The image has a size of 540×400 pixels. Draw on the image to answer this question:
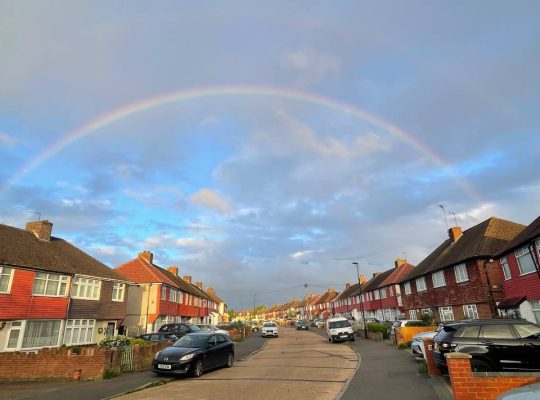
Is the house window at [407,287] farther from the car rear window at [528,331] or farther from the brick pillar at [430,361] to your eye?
the car rear window at [528,331]

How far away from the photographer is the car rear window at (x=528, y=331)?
1016 centimetres

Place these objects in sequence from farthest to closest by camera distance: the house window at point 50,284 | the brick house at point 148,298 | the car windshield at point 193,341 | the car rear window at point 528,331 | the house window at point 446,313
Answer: the brick house at point 148,298
the house window at point 446,313
the house window at point 50,284
the car windshield at point 193,341
the car rear window at point 528,331

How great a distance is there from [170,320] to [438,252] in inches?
1180

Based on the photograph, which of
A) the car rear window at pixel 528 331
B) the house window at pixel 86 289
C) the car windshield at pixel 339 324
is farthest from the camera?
the car windshield at pixel 339 324

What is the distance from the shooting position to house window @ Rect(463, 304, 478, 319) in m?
27.4

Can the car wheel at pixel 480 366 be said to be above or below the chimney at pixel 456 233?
below

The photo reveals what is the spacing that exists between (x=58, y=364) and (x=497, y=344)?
598 inches

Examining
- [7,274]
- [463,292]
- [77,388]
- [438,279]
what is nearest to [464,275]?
[463,292]

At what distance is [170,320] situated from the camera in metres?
43.1

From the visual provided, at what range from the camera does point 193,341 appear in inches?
606

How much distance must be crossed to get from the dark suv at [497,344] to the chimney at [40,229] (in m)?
27.8

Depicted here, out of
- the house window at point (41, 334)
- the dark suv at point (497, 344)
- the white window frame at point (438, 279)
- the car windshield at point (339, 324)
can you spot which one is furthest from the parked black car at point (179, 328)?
the dark suv at point (497, 344)

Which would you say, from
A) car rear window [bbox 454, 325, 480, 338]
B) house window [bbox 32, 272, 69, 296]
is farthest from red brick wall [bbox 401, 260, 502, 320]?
house window [bbox 32, 272, 69, 296]

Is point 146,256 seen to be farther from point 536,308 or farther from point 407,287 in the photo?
point 536,308
